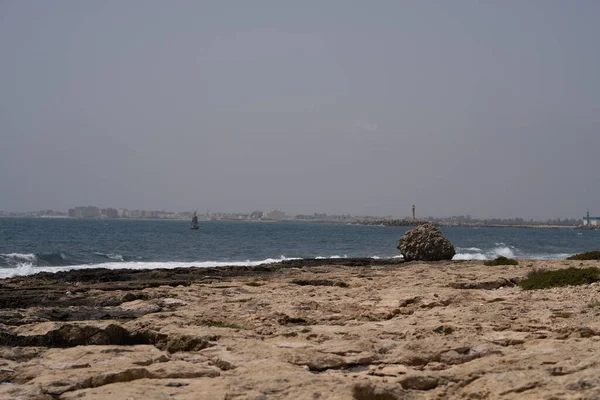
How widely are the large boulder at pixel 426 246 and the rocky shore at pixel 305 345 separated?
59.4ft

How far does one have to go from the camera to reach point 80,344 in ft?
33.1

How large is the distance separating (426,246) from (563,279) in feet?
57.8

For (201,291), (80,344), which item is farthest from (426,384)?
(201,291)

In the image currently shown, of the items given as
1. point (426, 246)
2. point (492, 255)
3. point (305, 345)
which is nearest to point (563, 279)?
point (305, 345)

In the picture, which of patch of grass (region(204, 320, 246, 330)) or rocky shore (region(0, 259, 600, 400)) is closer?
rocky shore (region(0, 259, 600, 400))

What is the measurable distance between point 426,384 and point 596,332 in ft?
10.6

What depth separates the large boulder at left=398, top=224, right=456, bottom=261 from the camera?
1319 inches

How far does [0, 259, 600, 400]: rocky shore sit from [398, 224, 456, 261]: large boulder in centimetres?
1811

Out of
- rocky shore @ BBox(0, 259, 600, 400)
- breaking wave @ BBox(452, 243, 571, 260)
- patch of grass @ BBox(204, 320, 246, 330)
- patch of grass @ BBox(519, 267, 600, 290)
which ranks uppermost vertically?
patch of grass @ BBox(519, 267, 600, 290)

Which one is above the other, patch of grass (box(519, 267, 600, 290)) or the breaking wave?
patch of grass (box(519, 267, 600, 290))

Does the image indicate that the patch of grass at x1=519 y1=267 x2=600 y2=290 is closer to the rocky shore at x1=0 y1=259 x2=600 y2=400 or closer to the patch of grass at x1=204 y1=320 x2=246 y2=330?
the rocky shore at x1=0 y1=259 x2=600 y2=400

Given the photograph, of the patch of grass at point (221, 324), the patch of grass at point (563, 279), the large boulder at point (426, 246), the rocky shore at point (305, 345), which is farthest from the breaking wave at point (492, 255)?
the patch of grass at point (221, 324)

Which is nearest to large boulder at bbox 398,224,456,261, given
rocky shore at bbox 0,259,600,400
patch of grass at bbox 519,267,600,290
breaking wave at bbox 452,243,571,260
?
breaking wave at bbox 452,243,571,260

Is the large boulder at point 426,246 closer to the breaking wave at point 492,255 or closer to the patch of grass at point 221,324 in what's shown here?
the breaking wave at point 492,255
